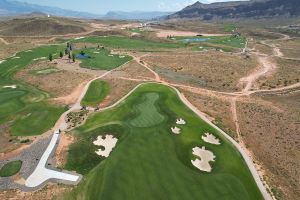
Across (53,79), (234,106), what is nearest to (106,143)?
(234,106)

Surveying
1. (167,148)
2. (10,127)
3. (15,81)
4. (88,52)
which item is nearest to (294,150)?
(167,148)

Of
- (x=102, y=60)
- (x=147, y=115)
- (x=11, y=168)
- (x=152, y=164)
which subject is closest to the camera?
(x=152, y=164)

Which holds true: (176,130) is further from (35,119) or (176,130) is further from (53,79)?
(53,79)

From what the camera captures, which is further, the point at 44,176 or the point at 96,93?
the point at 96,93

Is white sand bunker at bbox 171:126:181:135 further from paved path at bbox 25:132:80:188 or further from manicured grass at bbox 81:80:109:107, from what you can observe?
manicured grass at bbox 81:80:109:107

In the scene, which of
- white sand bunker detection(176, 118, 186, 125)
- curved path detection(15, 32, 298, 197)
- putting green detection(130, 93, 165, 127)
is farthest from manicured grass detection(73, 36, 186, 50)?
white sand bunker detection(176, 118, 186, 125)

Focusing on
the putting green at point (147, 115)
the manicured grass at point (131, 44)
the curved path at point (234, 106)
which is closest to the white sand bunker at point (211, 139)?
the curved path at point (234, 106)
